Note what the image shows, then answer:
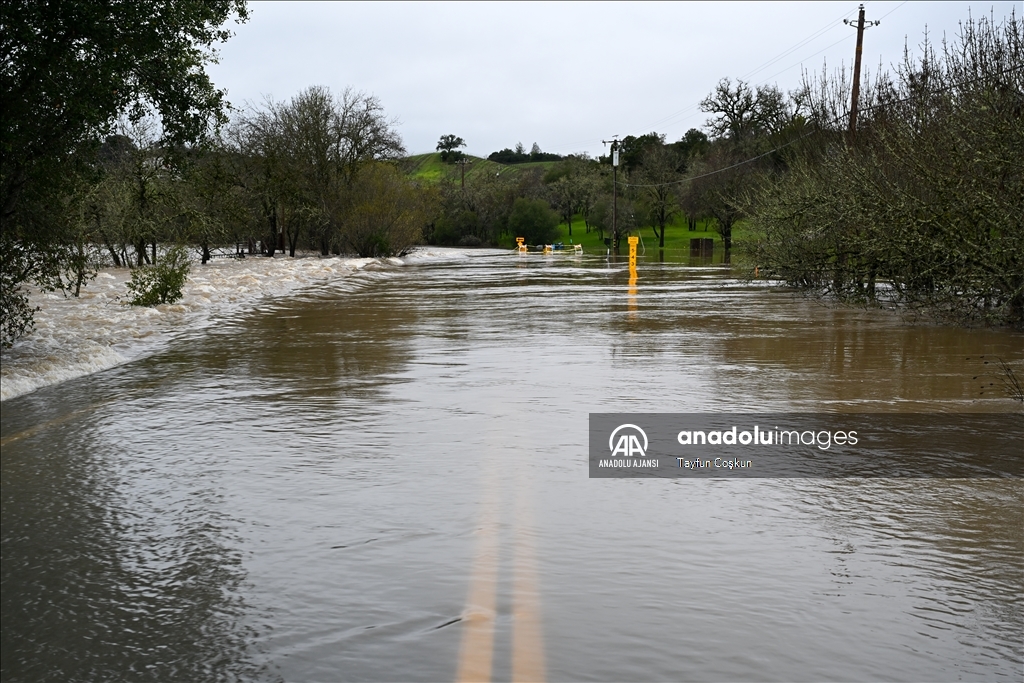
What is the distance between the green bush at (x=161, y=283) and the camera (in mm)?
23077

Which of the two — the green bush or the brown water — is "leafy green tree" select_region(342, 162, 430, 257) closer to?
the green bush

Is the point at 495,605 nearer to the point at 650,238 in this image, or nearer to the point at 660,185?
the point at 660,185

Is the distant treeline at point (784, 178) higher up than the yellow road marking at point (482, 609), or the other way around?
the distant treeline at point (784, 178)

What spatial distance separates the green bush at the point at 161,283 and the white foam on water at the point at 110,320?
28 centimetres

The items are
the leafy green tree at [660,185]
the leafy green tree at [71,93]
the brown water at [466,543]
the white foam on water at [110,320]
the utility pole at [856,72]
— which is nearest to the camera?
the brown water at [466,543]

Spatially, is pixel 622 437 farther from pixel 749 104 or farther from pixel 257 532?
pixel 749 104

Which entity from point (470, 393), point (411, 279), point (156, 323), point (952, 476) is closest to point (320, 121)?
point (411, 279)

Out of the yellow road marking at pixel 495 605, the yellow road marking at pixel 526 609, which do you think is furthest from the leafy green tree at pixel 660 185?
the yellow road marking at pixel 526 609

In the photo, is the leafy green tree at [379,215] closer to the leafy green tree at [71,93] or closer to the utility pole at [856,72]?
the utility pole at [856,72]

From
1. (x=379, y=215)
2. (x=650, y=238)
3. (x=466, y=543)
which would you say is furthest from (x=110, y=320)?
(x=650, y=238)

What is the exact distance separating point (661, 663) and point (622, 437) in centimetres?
468

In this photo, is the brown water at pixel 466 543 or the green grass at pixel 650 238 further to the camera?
the green grass at pixel 650 238

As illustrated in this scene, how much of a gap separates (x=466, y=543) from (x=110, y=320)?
16.5 meters

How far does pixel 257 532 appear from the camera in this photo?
6.09 m
